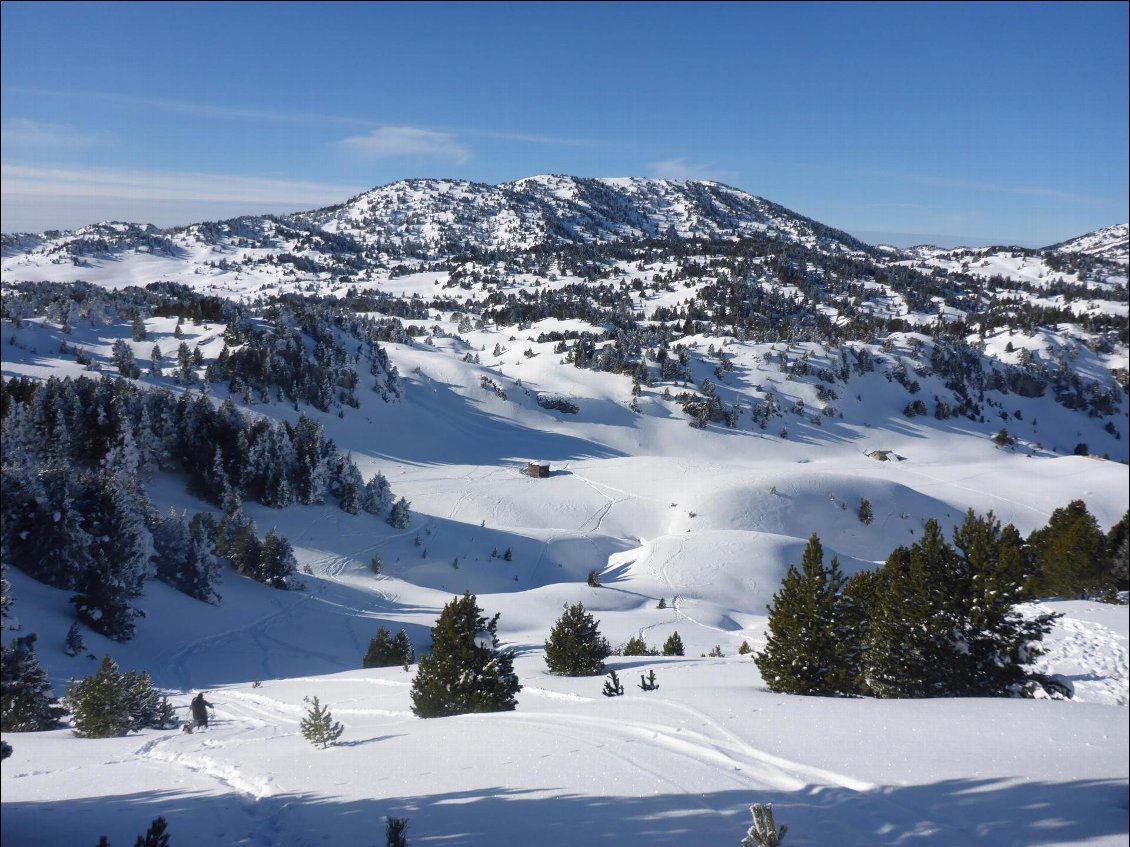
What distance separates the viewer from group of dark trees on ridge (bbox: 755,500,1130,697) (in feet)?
37.1

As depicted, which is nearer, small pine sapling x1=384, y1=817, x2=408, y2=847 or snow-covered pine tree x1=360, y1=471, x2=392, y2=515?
small pine sapling x1=384, y1=817, x2=408, y2=847

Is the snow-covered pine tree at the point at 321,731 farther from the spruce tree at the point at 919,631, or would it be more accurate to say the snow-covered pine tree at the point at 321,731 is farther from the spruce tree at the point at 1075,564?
the spruce tree at the point at 1075,564

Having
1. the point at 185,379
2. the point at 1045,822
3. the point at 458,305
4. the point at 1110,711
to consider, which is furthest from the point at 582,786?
the point at 458,305

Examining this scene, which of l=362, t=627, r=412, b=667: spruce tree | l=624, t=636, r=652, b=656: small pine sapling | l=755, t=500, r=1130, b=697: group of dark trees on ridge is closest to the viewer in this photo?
l=755, t=500, r=1130, b=697: group of dark trees on ridge

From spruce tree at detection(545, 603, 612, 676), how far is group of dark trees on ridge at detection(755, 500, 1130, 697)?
6.27m

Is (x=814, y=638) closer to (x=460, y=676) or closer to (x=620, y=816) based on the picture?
(x=620, y=816)

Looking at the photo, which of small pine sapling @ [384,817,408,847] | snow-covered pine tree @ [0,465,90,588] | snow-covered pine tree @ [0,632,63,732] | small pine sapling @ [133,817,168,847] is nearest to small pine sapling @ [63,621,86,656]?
snow-covered pine tree @ [0,465,90,588]

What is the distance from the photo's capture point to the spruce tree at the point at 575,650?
1825 centimetres

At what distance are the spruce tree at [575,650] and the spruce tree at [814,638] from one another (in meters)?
6.70

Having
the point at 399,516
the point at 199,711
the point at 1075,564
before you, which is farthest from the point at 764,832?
the point at 399,516

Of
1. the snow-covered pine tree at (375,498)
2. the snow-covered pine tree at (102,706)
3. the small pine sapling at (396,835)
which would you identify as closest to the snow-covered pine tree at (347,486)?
the snow-covered pine tree at (375,498)

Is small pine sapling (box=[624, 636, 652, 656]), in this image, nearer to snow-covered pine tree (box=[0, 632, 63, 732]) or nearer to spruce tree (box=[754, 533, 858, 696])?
spruce tree (box=[754, 533, 858, 696])

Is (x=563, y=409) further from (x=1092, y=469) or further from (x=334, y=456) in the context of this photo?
(x=1092, y=469)

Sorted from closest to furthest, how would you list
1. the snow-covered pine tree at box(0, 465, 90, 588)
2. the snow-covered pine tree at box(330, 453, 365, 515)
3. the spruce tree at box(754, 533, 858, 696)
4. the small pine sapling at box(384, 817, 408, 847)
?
the small pine sapling at box(384, 817, 408, 847) → the spruce tree at box(754, 533, 858, 696) → the snow-covered pine tree at box(0, 465, 90, 588) → the snow-covered pine tree at box(330, 453, 365, 515)
